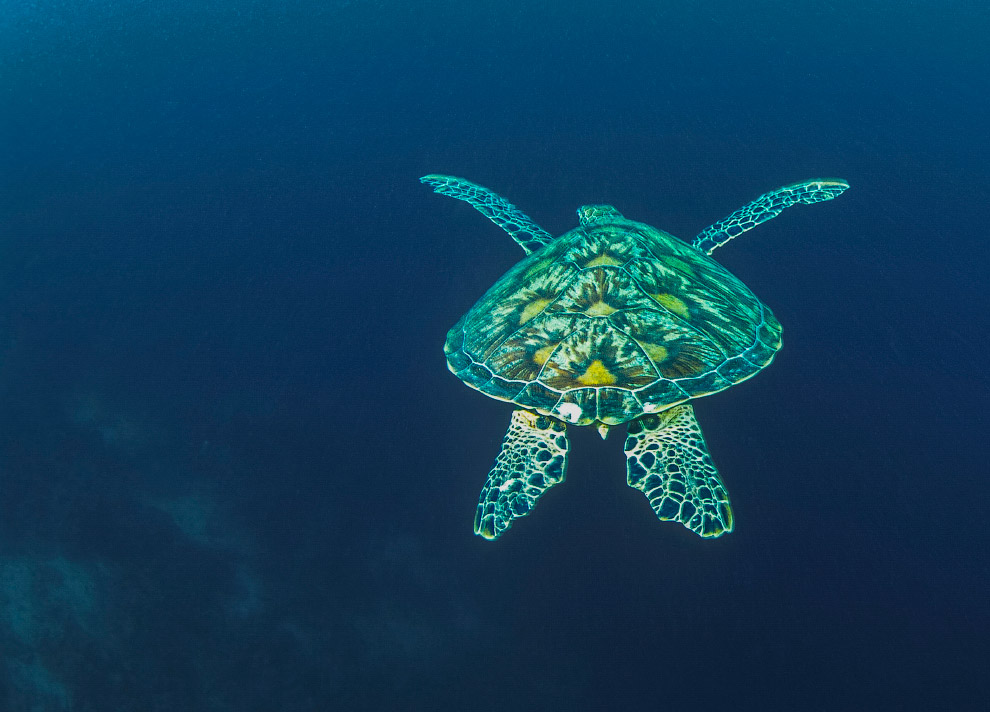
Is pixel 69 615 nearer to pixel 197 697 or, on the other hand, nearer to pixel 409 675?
pixel 197 697

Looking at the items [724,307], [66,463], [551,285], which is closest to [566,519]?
[551,285]

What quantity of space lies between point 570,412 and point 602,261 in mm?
598

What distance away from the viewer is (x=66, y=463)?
210cm

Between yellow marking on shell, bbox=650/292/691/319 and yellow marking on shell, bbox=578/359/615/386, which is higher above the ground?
yellow marking on shell, bbox=650/292/691/319

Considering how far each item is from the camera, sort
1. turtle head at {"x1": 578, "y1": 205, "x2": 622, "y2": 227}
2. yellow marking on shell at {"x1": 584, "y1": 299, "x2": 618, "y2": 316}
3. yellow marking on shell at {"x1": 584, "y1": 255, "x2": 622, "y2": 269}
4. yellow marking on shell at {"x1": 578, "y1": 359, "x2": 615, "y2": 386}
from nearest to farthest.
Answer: yellow marking on shell at {"x1": 578, "y1": 359, "x2": 615, "y2": 386} → yellow marking on shell at {"x1": 584, "y1": 299, "x2": 618, "y2": 316} → yellow marking on shell at {"x1": 584, "y1": 255, "x2": 622, "y2": 269} → turtle head at {"x1": 578, "y1": 205, "x2": 622, "y2": 227}

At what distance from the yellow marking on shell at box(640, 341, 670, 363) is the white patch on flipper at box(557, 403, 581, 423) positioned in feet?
0.99

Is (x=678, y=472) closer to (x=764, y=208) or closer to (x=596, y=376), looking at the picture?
(x=596, y=376)

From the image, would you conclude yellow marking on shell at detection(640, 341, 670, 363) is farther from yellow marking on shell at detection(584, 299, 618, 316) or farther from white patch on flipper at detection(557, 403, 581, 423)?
white patch on flipper at detection(557, 403, 581, 423)

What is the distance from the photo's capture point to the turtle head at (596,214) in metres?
2.45

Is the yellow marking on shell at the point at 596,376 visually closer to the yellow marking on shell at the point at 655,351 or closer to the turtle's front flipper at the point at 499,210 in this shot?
the yellow marking on shell at the point at 655,351

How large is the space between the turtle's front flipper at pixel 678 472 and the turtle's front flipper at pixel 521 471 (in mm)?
230

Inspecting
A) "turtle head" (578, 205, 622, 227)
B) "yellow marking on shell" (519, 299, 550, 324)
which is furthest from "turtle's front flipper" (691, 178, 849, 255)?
"yellow marking on shell" (519, 299, 550, 324)

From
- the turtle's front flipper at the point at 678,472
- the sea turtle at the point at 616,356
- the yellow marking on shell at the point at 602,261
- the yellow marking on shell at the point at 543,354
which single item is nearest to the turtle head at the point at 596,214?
the sea turtle at the point at 616,356

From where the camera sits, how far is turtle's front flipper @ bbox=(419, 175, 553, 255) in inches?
100
